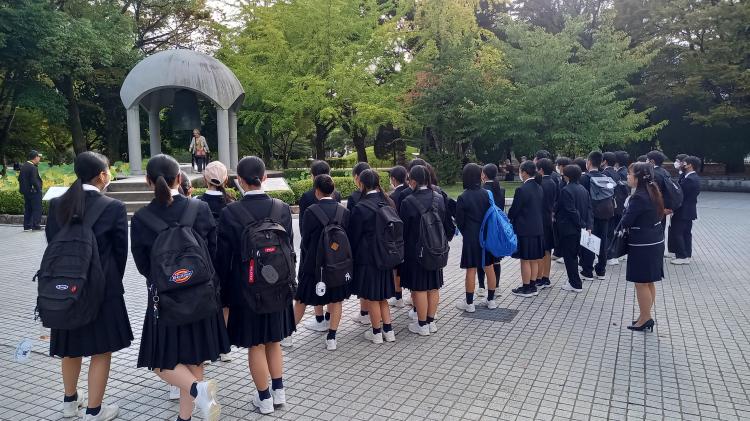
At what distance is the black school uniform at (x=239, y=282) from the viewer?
3.78 meters

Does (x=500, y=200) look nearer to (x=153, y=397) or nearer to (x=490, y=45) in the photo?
(x=153, y=397)

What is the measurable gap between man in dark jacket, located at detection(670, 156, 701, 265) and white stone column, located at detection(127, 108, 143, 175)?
14.6 m

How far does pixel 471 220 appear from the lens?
6070 millimetres

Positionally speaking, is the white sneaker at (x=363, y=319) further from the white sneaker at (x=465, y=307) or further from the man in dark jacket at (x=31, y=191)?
the man in dark jacket at (x=31, y=191)

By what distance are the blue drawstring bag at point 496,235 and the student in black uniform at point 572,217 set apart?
1.49 metres

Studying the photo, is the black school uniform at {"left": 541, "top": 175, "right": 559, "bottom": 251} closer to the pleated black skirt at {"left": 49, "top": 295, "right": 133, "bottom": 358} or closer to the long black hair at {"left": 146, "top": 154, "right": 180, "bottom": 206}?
the long black hair at {"left": 146, "top": 154, "right": 180, "bottom": 206}

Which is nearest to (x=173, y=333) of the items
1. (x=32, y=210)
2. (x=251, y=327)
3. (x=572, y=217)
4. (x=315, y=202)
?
(x=251, y=327)

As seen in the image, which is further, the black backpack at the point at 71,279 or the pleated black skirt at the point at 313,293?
the pleated black skirt at the point at 313,293

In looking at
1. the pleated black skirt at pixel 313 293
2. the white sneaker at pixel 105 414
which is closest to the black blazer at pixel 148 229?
the white sneaker at pixel 105 414

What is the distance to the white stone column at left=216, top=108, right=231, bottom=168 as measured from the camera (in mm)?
17344

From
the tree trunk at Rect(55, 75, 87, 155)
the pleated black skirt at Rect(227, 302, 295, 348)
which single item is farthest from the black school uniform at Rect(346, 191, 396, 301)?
the tree trunk at Rect(55, 75, 87, 155)

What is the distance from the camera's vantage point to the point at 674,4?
24.1m

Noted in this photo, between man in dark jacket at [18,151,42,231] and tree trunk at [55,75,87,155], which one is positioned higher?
tree trunk at [55,75,87,155]

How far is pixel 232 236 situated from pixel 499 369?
2.57 meters
